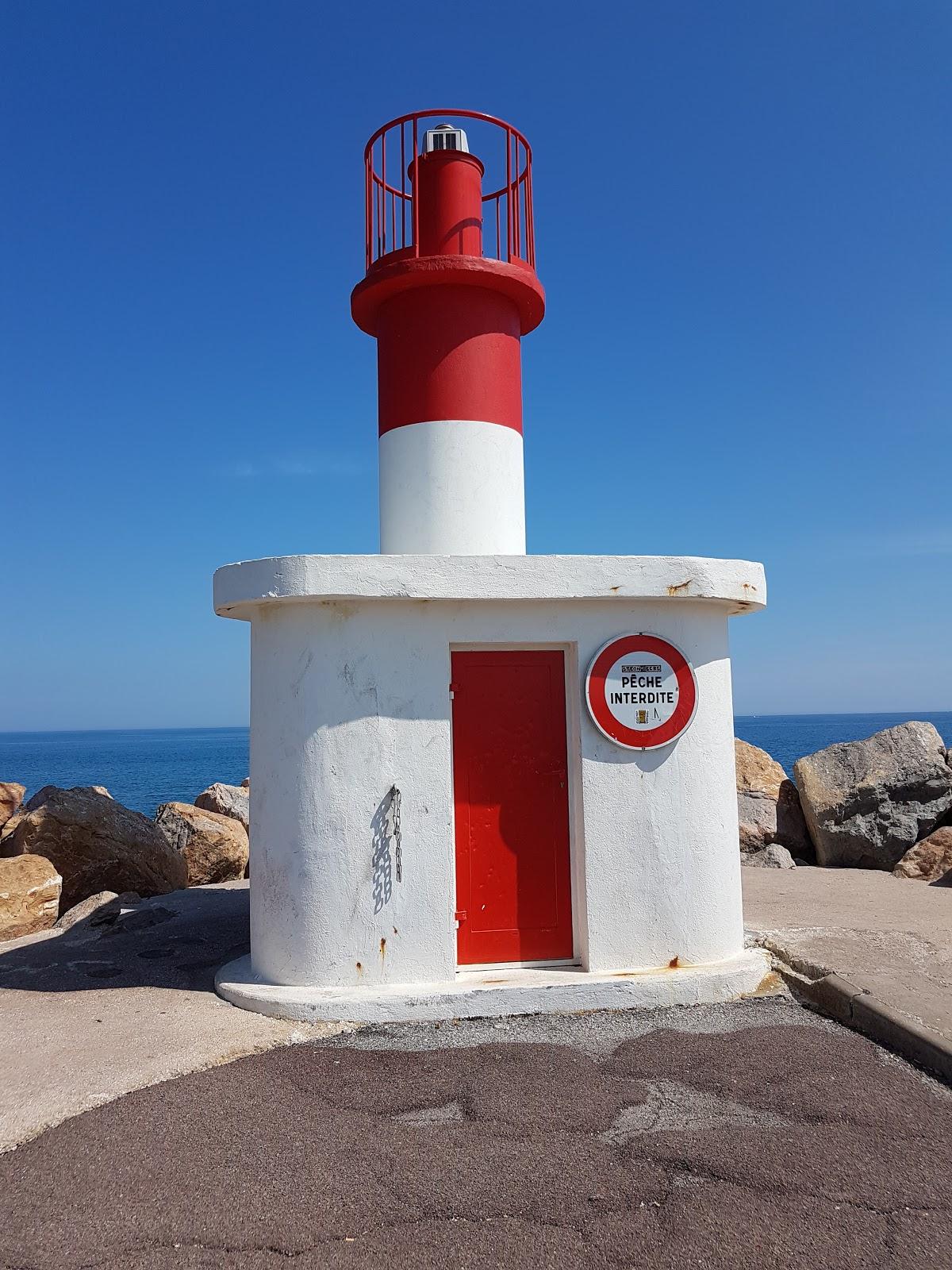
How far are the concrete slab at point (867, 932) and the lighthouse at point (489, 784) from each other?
0.67 meters

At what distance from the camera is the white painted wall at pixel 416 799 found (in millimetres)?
7000

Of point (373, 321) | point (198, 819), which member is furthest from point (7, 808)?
point (373, 321)

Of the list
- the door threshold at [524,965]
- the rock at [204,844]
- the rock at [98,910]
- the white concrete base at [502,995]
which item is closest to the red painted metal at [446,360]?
the door threshold at [524,965]

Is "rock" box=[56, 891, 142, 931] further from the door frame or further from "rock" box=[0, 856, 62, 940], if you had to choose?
the door frame

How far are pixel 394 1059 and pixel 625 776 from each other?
8.52 ft

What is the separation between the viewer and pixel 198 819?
14.8 metres

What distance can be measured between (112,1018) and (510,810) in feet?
10.4

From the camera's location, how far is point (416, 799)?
23.2 ft

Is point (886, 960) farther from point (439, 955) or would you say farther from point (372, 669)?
point (372, 669)

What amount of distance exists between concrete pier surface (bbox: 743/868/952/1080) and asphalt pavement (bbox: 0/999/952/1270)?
0.88 ft

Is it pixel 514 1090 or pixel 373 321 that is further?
pixel 373 321

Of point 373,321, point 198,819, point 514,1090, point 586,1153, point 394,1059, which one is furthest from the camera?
point 198,819

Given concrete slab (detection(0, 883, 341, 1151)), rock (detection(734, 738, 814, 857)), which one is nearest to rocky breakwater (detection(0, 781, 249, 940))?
concrete slab (detection(0, 883, 341, 1151))

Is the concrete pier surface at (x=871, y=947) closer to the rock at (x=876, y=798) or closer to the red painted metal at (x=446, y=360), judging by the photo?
the rock at (x=876, y=798)
